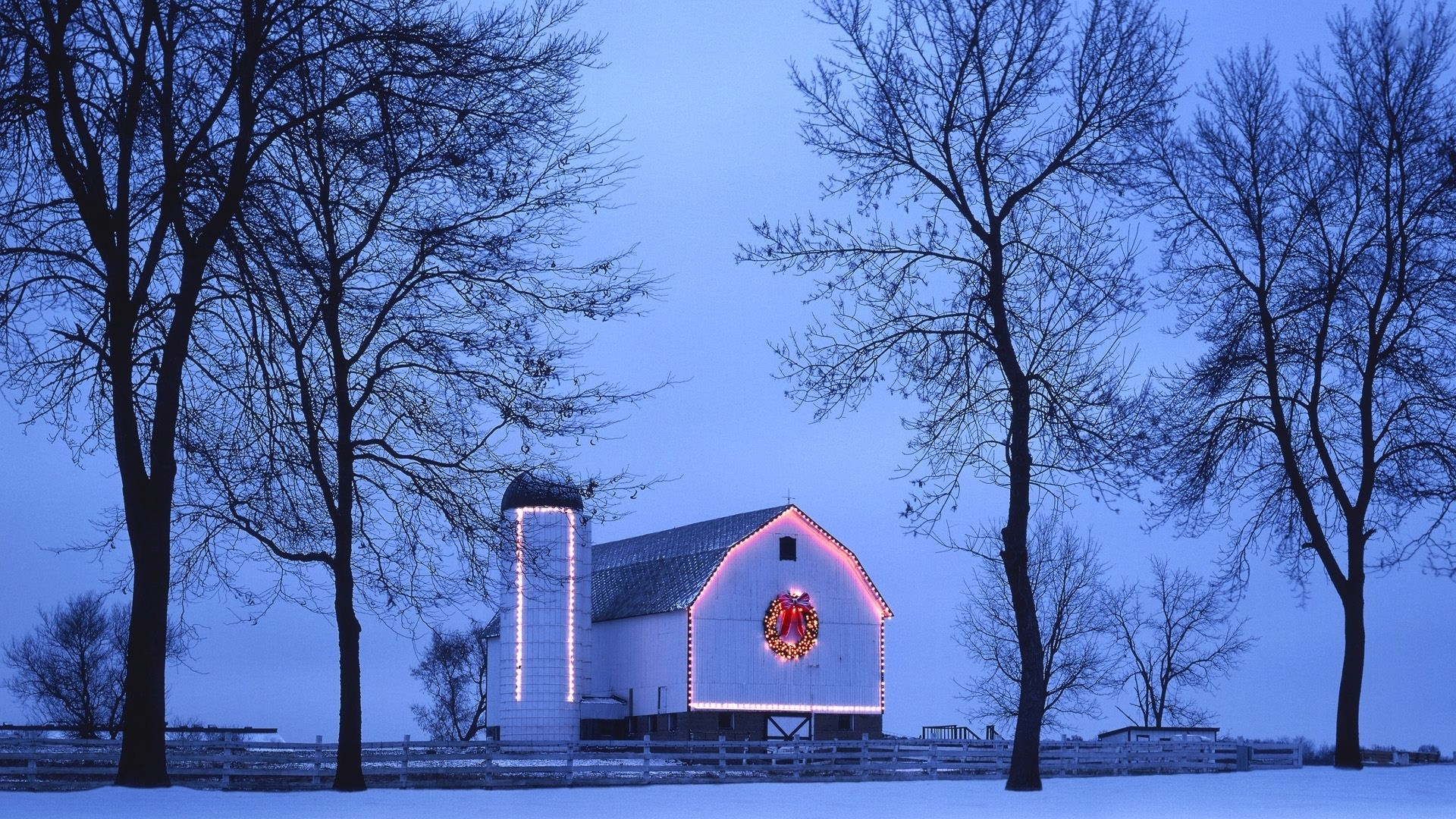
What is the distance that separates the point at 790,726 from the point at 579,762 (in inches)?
590

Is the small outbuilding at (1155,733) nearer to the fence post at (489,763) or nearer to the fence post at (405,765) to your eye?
the fence post at (489,763)

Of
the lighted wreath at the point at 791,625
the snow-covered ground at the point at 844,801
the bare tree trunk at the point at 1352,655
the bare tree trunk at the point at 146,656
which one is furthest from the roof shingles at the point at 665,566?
the bare tree trunk at the point at 146,656

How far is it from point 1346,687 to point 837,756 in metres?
15.0

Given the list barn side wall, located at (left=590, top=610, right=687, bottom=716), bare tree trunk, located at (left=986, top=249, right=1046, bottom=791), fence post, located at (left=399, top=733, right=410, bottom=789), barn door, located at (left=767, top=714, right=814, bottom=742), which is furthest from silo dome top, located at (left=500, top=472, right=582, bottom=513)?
barn door, located at (left=767, top=714, right=814, bottom=742)

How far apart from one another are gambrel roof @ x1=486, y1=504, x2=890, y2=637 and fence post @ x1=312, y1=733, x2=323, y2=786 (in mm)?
18031

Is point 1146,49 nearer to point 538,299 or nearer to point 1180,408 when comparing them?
point 1180,408

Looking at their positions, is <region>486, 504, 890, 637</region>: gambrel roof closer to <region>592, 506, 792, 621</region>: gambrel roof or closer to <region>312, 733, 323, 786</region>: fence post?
<region>592, 506, 792, 621</region>: gambrel roof

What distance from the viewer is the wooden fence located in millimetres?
32656

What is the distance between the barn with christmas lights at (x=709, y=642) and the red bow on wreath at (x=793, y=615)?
4 centimetres

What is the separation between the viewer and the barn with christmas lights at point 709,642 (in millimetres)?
50062

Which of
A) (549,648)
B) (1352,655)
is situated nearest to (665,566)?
(549,648)

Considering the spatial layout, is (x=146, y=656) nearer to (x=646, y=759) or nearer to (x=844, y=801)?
(x=844, y=801)

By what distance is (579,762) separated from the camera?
3866 cm

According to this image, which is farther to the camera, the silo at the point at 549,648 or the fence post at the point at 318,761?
the silo at the point at 549,648
